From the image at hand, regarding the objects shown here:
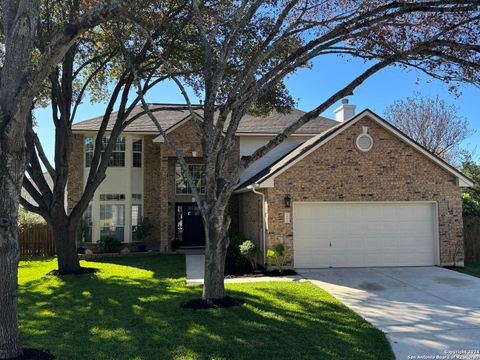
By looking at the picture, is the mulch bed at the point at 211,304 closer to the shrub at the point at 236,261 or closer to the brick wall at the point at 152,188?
the shrub at the point at 236,261

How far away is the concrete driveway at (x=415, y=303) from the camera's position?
6.78 metres

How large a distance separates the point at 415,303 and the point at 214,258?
4613 millimetres

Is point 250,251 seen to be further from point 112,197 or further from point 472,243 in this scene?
point 112,197

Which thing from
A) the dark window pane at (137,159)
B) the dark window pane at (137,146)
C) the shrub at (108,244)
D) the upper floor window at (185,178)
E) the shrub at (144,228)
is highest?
the dark window pane at (137,146)

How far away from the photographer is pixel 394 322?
25.9 feet

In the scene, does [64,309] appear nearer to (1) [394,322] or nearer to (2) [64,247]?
(2) [64,247]

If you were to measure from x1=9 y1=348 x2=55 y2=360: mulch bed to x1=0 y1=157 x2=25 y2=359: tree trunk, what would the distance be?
0.11m

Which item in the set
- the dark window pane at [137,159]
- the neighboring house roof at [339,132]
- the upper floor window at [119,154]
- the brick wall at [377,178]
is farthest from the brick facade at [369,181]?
the upper floor window at [119,154]

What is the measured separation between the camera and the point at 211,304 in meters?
8.76

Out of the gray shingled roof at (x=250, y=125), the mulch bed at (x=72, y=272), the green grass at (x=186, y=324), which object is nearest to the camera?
the green grass at (x=186, y=324)

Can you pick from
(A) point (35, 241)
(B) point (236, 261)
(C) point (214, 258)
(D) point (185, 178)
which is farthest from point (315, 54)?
(A) point (35, 241)

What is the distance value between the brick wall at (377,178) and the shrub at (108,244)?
8.95 meters

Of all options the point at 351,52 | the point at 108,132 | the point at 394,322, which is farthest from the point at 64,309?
the point at 108,132

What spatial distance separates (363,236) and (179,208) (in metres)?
9.61
